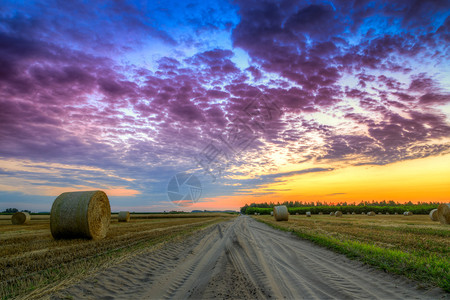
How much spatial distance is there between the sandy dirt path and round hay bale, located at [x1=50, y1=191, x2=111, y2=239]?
5783 millimetres

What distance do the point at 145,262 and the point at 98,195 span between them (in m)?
7.97

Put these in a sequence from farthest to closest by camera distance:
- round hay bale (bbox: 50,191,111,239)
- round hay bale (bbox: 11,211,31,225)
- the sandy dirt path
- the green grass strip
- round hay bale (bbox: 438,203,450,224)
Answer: round hay bale (bbox: 11,211,31,225) → round hay bale (bbox: 438,203,450,224) → round hay bale (bbox: 50,191,111,239) → the green grass strip → the sandy dirt path

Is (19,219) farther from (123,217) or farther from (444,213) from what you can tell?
(444,213)

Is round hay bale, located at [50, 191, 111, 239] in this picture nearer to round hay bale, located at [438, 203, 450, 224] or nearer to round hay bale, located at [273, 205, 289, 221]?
round hay bale, located at [273, 205, 289, 221]

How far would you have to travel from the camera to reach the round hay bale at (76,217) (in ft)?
39.8

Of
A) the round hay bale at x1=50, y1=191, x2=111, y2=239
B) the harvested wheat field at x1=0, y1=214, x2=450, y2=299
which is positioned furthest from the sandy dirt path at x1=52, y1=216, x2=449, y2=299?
the round hay bale at x1=50, y1=191, x2=111, y2=239

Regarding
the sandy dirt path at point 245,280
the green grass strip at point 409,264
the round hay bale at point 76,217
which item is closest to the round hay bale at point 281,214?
the round hay bale at point 76,217

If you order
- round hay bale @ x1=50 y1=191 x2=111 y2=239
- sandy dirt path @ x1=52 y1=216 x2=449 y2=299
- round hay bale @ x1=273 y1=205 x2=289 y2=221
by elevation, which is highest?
round hay bale @ x1=50 y1=191 x2=111 y2=239

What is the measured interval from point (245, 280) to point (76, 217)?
1025 cm

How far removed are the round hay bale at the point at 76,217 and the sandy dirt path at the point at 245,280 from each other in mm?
5783

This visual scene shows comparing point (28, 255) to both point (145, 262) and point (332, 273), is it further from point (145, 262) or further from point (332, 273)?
point (332, 273)

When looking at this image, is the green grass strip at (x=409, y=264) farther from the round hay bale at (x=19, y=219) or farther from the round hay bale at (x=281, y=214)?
the round hay bale at (x=19, y=219)

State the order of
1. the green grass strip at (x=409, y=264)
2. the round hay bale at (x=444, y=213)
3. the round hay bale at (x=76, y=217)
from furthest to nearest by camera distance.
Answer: the round hay bale at (x=444, y=213) < the round hay bale at (x=76, y=217) < the green grass strip at (x=409, y=264)

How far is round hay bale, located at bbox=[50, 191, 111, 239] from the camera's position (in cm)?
1213
